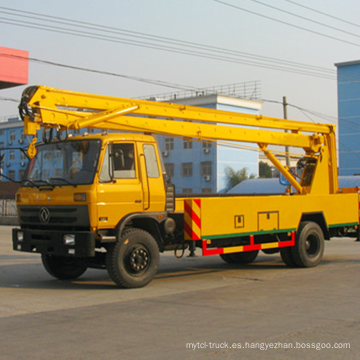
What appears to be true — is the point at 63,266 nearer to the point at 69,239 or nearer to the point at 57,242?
the point at 57,242

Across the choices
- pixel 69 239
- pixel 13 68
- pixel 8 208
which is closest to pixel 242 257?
pixel 69 239

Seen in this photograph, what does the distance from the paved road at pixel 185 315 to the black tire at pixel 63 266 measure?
0.24 metres

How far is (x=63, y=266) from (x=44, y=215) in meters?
1.70

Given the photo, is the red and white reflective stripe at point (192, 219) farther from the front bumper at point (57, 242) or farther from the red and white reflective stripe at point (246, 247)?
A: the front bumper at point (57, 242)

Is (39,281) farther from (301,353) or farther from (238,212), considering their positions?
(301,353)

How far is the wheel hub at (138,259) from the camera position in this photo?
10.7 metres

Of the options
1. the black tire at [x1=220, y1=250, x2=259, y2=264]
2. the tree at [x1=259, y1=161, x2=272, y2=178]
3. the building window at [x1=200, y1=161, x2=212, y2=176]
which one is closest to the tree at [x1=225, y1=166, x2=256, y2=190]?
the building window at [x1=200, y1=161, x2=212, y2=176]

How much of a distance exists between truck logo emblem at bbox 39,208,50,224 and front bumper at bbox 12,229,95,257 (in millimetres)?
208

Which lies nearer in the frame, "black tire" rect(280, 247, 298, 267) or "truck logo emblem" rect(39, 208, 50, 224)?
"truck logo emblem" rect(39, 208, 50, 224)

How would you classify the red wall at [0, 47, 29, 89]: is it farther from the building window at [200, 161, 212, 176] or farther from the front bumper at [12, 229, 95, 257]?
the building window at [200, 161, 212, 176]

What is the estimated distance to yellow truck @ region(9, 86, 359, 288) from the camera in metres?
10.5

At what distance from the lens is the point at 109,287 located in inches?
436

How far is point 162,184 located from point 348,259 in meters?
6.64

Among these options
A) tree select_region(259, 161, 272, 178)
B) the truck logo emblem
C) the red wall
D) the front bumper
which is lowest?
the front bumper
